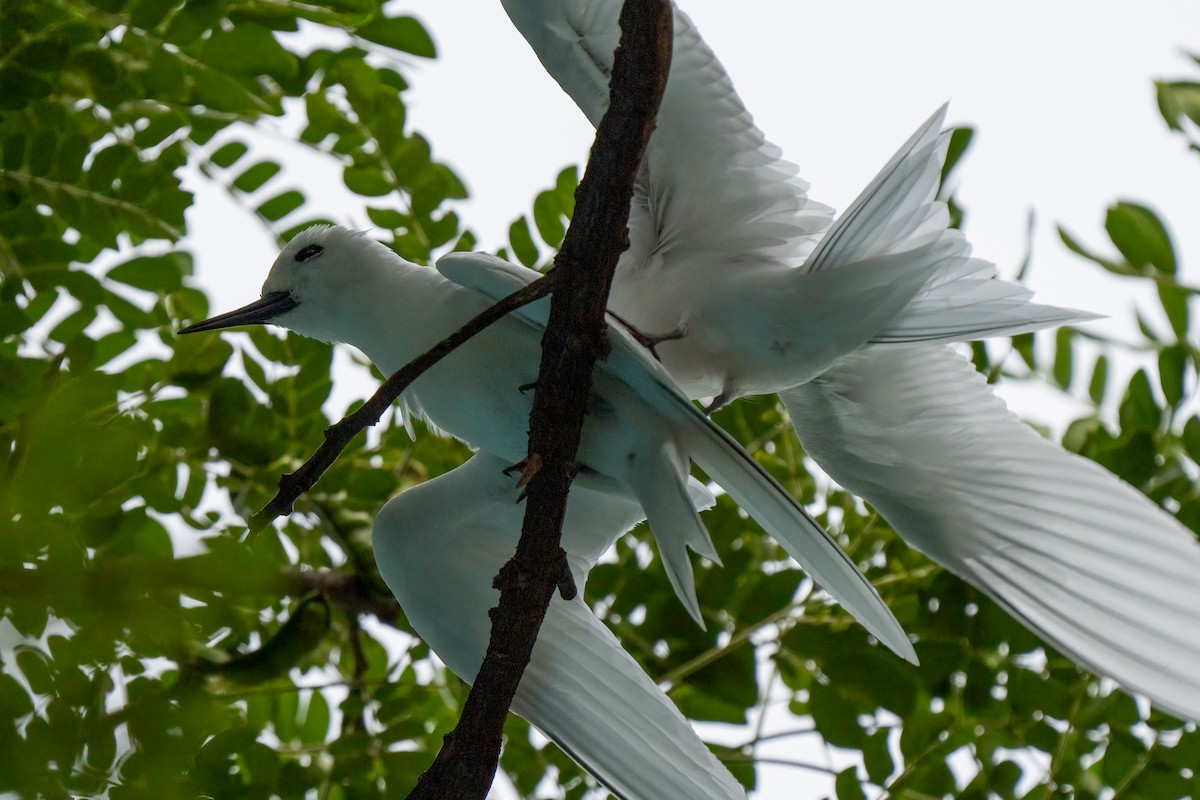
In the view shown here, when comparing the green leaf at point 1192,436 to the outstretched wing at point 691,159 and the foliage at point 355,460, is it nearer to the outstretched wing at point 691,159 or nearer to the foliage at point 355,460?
the foliage at point 355,460

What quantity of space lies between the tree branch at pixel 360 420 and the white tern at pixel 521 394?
4.5 inches

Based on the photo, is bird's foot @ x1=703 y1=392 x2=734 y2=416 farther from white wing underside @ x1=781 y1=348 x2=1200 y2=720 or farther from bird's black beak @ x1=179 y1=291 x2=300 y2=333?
bird's black beak @ x1=179 y1=291 x2=300 y2=333

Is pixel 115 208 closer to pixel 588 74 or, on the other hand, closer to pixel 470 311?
pixel 470 311

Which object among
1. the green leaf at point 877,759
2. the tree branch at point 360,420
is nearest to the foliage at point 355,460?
the green leaf at point 877,759

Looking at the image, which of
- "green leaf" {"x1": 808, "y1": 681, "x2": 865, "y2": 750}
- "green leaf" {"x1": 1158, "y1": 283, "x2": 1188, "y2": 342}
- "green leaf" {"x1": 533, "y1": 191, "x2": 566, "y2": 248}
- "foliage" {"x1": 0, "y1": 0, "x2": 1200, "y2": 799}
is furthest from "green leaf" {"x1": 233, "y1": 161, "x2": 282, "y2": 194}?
"green leaf" {"x1": 1158, "y1": 283, "x2": 1188, "y2": 342}

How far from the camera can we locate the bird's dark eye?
153 cm

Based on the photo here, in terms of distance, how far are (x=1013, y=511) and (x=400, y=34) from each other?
103 centimetres

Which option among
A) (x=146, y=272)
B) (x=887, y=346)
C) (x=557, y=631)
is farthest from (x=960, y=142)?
(x=146, y=272)

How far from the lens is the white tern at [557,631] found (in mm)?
1302

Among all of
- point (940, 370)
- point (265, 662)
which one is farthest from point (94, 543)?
point (940, 370)

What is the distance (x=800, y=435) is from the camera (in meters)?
1.46

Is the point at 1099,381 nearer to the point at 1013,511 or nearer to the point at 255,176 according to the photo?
the point at 1013,511

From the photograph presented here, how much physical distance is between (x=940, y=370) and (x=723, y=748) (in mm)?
651

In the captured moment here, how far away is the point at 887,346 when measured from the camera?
134 cm
